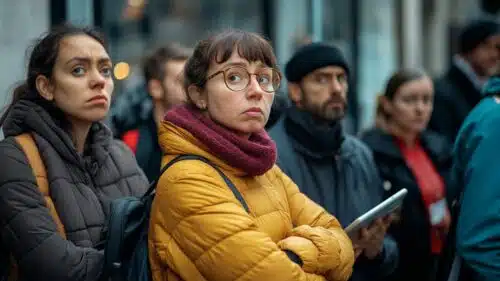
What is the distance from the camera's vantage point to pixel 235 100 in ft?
10.8

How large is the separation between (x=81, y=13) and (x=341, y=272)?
4245 millimetres

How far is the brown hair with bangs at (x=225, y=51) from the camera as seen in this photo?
10.9 ft

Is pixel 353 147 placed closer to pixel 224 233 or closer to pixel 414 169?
pixel 414 169

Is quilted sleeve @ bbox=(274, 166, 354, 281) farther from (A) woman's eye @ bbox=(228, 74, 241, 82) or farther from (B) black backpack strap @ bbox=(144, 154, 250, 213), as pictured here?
(A) woman's eye @ bbox=(228, 74, 241, 82)

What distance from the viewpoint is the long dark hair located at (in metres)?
3.90

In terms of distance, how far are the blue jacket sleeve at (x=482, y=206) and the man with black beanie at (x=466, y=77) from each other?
140 inches

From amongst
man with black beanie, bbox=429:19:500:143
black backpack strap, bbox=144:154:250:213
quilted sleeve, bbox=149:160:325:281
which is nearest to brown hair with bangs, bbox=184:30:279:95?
black backpack strap, bbox=144:154:250:213

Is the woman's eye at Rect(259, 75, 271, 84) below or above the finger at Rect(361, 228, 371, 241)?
above

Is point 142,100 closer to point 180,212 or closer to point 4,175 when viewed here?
point 4,175

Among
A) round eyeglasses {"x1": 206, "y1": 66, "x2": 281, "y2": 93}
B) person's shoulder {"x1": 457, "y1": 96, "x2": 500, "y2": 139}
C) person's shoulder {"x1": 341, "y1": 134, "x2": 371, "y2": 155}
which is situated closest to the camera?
round eyeglasses {"x1": 206, "y1": 66, "x2": 281, "y2": 93}

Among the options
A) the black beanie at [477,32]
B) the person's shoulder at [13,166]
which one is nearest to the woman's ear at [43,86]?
the person's shoulder at [13,166]

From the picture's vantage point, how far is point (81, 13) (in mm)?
6953

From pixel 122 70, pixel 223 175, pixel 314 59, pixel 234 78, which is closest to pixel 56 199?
pixel 223 175

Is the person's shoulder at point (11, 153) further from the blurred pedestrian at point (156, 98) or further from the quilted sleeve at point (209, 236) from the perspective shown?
the blurred pedestrian at point (156, 98)
